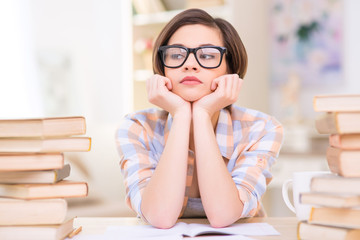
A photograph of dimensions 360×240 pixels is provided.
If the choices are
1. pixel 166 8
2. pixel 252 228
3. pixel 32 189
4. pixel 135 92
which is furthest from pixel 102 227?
pixel 166 8

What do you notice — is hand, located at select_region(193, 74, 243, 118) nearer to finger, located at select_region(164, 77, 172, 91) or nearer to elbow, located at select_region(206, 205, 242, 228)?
finger, located at select_region(164, 77, 172, 91)

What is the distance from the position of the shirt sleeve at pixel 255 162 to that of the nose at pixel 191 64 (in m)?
Result: 0.30

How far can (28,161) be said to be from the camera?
893 mm

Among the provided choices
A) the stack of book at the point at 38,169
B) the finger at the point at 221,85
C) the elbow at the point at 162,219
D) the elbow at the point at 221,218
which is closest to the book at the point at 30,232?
the stack of book at the point at 38,169

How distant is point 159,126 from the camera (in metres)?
1.46

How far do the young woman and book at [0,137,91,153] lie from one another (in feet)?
0.96

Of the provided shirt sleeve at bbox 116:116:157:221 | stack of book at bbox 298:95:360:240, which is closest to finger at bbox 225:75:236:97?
shirt sleeve at bbox 116:116:157:221

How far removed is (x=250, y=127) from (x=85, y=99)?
3.09 m

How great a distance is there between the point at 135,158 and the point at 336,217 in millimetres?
644

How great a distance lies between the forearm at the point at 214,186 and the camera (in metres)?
1.08

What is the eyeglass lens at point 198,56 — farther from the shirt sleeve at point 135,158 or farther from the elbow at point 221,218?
the elbow at point 221,218

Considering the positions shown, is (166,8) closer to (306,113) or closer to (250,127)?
(306,113)

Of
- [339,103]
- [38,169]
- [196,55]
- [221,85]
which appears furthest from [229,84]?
[38,169]

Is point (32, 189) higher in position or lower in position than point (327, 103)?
lower
